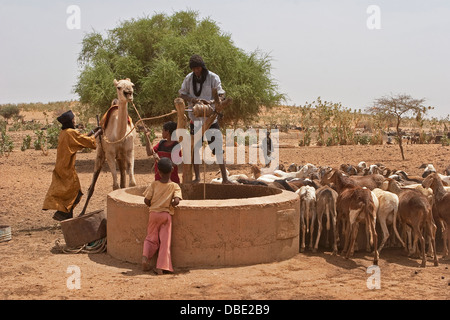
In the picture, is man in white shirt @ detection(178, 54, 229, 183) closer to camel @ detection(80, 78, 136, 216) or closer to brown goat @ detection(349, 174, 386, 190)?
camel @ detection(80, 78, 136, 216)

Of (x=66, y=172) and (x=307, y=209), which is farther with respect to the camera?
(x=66, y=172)

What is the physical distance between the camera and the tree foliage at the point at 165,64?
65.0 ft

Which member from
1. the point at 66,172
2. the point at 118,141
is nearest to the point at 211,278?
the point at 118,141

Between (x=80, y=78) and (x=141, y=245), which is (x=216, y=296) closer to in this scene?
(x=141, y=245)

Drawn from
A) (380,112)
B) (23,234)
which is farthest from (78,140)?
(380,112)

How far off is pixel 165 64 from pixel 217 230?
13207 millimetres

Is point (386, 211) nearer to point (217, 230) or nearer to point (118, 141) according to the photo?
point (217, 230)

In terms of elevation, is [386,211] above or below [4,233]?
above

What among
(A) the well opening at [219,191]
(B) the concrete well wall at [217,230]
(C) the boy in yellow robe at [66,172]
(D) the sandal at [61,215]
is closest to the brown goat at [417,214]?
(B) the concrete well wall at [217,230]

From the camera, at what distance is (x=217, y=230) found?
6.93 metres

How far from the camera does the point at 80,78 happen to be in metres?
21.6

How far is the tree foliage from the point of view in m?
19.8

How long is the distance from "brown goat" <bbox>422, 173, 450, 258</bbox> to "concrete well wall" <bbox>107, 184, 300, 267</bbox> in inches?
94.8
